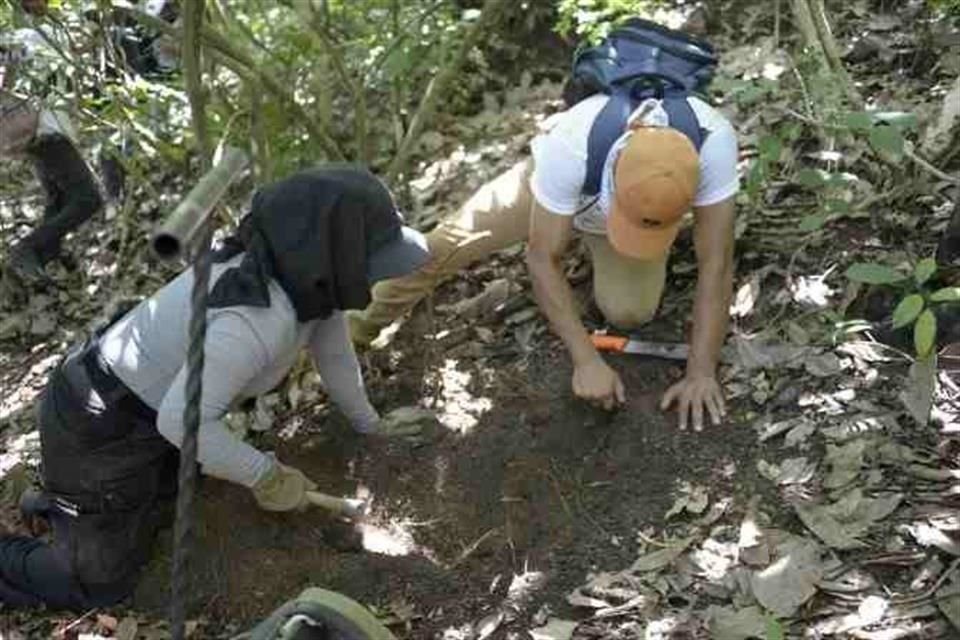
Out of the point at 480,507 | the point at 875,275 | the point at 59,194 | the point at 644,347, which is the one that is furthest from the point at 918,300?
the point at 59,194

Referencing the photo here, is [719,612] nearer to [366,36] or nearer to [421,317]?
[421,317]

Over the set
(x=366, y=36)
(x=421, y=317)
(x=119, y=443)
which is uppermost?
(x=366, y=36)

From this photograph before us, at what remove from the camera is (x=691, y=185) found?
2949 millimetres

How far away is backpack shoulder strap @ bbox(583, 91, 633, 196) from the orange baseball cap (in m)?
0.11

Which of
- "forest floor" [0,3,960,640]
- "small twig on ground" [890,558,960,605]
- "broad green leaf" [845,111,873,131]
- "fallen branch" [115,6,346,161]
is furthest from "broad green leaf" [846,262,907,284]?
"fallen branch" [115,6,346,161]

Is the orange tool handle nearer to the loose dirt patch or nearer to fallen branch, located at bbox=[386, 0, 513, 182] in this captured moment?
the loose dirt patch

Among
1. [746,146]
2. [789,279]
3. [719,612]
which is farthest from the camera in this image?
[746,146]

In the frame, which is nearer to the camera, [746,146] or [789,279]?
[789,279]

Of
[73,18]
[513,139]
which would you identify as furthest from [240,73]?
[513,139]

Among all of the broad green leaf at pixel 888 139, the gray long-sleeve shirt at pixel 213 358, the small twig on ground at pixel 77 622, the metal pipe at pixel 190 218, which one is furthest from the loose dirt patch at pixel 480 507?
the metal pipe at pixel 190 218

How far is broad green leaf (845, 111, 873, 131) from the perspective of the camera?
304 centimetres

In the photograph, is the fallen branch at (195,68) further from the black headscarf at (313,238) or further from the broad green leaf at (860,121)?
the broad green leaf at (860,121)

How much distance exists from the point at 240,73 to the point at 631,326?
1534 millimetres

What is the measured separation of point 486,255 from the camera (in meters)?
3.93
